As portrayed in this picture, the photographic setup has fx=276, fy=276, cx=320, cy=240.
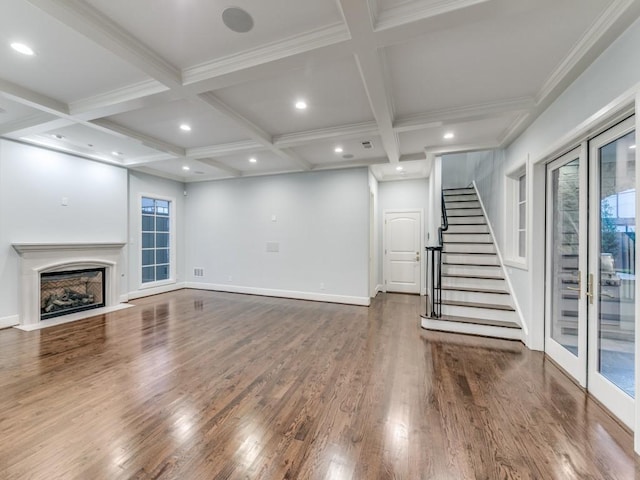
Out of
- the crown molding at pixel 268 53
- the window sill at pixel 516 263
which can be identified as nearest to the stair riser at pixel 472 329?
the window sill at pixel 516 263

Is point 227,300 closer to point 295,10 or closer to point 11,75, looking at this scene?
point 11,75

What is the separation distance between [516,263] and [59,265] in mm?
7652

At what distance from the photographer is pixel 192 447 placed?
186 centimetres

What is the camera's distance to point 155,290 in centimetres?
691

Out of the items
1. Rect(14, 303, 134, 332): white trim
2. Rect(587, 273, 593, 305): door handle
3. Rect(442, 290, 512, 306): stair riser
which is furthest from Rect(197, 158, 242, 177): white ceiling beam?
Rect(587, 273, 593, 305): door handle

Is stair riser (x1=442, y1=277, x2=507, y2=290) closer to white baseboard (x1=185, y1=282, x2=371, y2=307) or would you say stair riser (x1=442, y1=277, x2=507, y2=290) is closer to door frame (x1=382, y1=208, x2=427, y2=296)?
white baseboard (x1=185, y1=282, x2=371, y2=307)

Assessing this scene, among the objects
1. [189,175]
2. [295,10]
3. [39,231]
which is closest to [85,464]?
[295,10]

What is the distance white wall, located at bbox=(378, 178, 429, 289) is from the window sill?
2379mm

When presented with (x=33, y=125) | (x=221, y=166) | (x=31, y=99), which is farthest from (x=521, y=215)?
(x=33, y=125)

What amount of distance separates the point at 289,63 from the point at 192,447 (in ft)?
10.1

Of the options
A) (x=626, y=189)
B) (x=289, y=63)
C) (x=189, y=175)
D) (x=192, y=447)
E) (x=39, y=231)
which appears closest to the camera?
(x=192, y=447)

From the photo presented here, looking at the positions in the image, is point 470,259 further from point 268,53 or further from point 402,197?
point 268,53

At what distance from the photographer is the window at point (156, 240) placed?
22.3 ft

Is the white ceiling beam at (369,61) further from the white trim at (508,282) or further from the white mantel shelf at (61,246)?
the white mantel shelf at (61,246)
